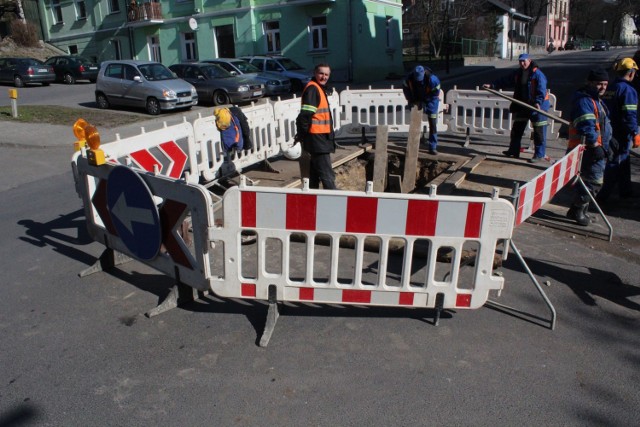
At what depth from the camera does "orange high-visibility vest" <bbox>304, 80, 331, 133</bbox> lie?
616 centimetres

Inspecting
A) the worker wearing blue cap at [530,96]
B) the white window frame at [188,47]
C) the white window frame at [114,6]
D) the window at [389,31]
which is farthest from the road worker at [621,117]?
the white window frame at [114,6]

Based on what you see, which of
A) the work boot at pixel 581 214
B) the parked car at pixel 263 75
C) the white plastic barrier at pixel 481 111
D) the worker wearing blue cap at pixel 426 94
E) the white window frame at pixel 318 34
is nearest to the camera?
the work boot at pixel 581 214

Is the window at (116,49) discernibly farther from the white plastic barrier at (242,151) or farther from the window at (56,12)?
the white plastic barrier at (242,151)

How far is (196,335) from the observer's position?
160 inches

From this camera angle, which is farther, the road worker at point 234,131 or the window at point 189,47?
the window at point 189,47

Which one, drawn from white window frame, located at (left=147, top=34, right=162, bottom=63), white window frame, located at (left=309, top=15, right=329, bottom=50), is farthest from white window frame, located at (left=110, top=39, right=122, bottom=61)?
white window frame, located at (left=309, top=15, right=329, bottom=50)

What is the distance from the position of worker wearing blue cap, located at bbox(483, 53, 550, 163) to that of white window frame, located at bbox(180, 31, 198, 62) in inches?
1108

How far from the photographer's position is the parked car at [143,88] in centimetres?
1720

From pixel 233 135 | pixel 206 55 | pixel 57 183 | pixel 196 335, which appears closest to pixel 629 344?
pixel 196 335

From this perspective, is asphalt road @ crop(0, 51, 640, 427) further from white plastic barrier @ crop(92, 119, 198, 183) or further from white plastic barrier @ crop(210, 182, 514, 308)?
white plastic barrier @ crop(92, 119, 198, 183)

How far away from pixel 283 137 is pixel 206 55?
83.5 feet

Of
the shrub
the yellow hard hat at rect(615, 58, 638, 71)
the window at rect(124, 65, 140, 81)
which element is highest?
the shrub

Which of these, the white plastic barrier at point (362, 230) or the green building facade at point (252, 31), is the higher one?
the green building facade at point (252, 31)

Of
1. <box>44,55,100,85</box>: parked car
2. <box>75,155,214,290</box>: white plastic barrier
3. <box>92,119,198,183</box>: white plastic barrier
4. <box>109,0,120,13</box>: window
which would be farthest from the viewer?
<box>109,0,120,13</box>: window
